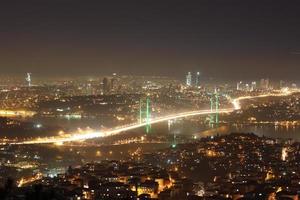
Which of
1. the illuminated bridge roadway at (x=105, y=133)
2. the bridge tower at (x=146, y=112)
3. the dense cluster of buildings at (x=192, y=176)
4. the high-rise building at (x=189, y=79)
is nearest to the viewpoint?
the dense cluster of buildings at (x=192, y=176)

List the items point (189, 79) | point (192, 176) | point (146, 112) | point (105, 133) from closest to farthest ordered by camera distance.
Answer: point (192, 176), point (105, 133), point (146, 112), point (189, 79)

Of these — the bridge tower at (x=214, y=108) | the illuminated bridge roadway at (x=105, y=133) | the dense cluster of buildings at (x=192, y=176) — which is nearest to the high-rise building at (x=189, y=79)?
the bridge tower at (x=214, y=108)

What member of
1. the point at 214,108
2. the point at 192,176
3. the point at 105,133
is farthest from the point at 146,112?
the point at 192,176

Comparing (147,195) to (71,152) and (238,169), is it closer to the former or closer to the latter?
(238,169)

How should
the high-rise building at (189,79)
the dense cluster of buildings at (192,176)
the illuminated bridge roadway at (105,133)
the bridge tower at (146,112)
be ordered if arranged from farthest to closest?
the high-rise building at (189,79), the bridge tower at (146,112), the illuminated bridge roadway at (105,133), the dense cluster of buildings at (192,176)

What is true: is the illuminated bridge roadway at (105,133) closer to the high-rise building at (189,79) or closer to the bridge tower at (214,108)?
the bridge tower at (214,108)

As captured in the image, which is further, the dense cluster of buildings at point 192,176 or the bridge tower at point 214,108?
the bridge tower at point 214,108

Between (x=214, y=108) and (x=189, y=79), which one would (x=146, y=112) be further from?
(x=189, y=79)

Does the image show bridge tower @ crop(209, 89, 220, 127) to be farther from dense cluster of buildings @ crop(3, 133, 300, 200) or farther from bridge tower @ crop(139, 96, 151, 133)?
dense cluster of buildings @ crop(3, 133, 300, 200)

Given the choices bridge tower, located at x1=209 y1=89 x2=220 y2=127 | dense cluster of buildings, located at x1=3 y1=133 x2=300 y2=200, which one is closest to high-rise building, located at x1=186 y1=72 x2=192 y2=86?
bridge tower, located at x1=209 y1=89 x2=220 y2=127
